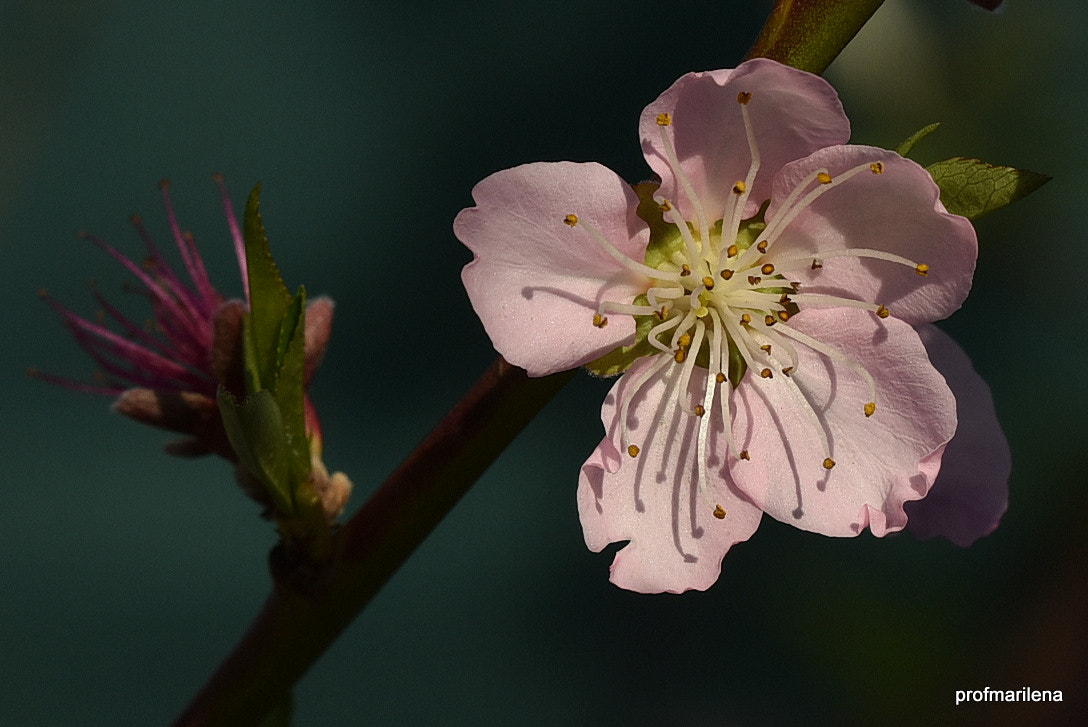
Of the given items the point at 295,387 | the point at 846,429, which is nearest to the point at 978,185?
the point at 846,429

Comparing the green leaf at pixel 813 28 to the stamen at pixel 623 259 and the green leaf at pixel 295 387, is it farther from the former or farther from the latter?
the green leaf at pixel 295 387

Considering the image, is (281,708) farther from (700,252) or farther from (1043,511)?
(1043,511)

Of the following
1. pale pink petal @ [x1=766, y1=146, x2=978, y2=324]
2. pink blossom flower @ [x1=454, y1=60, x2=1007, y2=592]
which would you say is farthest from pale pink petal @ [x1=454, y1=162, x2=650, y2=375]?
pale pink petal @ [x1=766, y1=146, x2=978, y2=324]

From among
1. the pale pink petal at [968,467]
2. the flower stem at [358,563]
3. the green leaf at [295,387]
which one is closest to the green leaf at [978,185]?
the pale pink petal at [968,467]

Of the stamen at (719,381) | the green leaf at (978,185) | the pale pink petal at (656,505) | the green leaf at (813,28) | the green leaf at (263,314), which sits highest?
the green leaf at (813,28)

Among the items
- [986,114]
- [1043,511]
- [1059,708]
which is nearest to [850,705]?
[1059,708]

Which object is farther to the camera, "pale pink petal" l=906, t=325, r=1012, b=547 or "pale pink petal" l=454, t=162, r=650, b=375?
"pale pink petal" l=906, t=325, r=1012, b=547

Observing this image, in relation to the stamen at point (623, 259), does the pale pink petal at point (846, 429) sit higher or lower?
lower

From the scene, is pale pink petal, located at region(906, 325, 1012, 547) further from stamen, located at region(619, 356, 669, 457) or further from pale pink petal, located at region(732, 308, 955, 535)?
stamen, located at region(619, 356, 669, 457)
